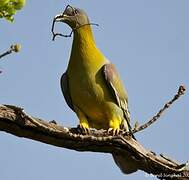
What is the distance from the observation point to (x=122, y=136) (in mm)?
5391

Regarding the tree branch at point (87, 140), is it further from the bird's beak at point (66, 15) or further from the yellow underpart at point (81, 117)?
the bird's beak at point (66, 15)

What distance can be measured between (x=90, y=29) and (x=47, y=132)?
8.21ft

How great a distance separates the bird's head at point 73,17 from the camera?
644cm

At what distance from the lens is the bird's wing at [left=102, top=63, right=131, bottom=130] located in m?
6.62

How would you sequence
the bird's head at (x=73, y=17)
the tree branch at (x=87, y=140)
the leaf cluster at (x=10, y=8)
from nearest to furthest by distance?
the leaf cluster at (x=10, y=8)
the tree branch at (x=87, y=140)
the bird's head at (x=73, y=17)

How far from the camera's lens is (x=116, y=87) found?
263 inches

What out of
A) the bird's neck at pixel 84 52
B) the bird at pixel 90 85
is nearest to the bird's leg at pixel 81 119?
the bird at pixel 90 85

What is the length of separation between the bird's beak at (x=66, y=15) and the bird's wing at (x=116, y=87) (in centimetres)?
81

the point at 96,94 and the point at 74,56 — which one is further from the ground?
the point at 74,56

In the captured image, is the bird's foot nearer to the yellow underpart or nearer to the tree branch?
the tree branch

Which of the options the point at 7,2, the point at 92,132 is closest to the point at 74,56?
the point at 92,132

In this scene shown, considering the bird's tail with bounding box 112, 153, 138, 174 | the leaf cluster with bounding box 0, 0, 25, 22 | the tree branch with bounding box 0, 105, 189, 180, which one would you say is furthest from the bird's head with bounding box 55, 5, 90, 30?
the leaf cluster with bounding box 0, 0, 25, 22

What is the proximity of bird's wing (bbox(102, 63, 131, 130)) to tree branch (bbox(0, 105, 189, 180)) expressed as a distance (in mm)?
1033

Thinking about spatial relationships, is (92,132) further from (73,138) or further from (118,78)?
(118,78)
